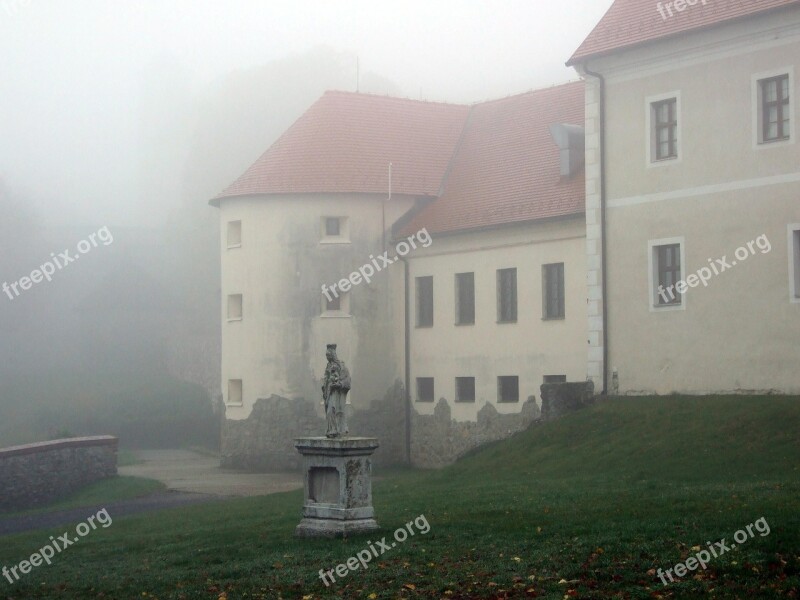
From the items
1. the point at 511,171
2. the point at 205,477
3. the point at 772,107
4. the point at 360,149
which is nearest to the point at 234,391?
the point at 205,477

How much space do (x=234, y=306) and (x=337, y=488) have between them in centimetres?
2738

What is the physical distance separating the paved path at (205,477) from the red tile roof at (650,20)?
550 inches

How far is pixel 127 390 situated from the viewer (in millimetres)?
66438

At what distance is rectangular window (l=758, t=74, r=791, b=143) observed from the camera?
29000mm

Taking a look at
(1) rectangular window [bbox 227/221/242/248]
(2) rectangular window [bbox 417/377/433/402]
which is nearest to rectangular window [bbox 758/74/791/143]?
(2) rectangular window [bbox 417/377/433/402]

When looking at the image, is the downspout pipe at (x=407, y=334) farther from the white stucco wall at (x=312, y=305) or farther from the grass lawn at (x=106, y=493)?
the grass lawn at (x=106, y=493)

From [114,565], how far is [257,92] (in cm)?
6371

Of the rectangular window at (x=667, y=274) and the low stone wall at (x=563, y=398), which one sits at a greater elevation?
the rectangular window at (x=667, y=274)

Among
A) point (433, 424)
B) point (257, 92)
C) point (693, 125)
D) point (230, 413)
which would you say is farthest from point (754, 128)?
point (257, 92)

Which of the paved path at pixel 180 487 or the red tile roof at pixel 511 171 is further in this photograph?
the red tile roof at pixel 511 171

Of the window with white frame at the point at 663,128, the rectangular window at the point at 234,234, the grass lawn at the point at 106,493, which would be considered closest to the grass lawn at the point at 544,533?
the window with white frame at the point at 663,128

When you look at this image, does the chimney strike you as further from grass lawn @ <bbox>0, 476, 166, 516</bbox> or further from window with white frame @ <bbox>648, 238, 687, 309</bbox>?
grass lawn @ <bbox>0, 476, 166, 516</bbox>

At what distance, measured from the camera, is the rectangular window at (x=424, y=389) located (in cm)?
4269

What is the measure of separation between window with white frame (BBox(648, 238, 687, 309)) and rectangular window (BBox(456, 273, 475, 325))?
33.9 feet
